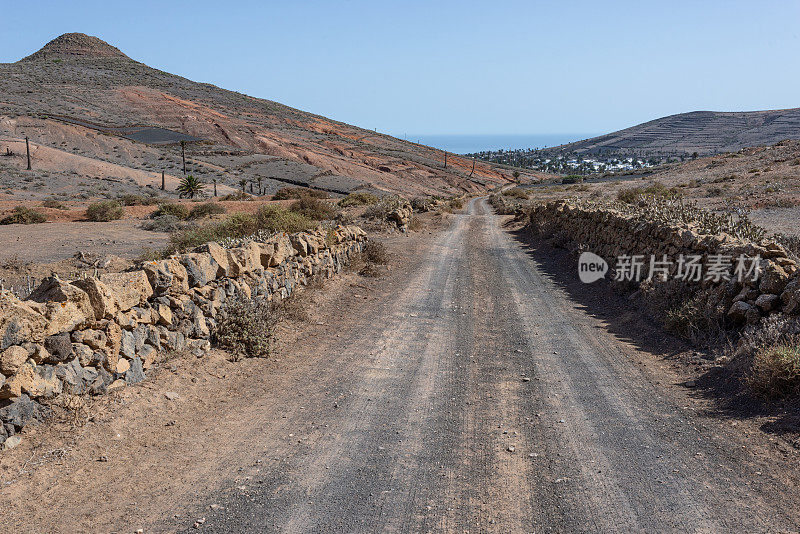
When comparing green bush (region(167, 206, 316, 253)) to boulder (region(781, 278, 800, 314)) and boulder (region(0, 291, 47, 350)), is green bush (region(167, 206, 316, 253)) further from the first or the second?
boulder (region(781, 278, 800, 314))

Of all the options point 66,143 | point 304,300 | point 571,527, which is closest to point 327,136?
point 66,143

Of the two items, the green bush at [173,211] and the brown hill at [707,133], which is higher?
the brown hill at [707,133]

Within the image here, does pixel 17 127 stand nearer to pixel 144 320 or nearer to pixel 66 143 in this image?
pixel 66 143

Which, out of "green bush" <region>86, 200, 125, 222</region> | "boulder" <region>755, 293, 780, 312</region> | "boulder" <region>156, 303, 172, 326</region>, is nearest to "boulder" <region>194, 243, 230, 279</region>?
"boulder" <region>156, 303, 172, 326</region>

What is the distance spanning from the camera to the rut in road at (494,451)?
13.6ft

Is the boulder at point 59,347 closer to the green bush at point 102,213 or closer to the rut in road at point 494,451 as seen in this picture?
the rut in road at point 494,451

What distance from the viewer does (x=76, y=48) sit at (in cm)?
12975

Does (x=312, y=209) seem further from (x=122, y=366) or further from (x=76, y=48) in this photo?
(x=76, y=48)

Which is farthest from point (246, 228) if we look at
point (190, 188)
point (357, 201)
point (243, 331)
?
point (190, 188)

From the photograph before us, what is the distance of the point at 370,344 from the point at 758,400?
5.27m

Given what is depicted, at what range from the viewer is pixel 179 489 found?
14.6 ft

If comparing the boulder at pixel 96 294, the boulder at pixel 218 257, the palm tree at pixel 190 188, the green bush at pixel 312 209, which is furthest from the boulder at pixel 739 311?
the palm tree at pixel 190 188

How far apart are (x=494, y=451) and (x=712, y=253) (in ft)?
21.9

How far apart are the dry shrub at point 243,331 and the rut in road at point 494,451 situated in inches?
37.5
